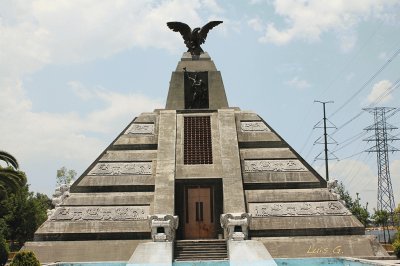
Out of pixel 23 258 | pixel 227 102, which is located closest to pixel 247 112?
pixel 227 102

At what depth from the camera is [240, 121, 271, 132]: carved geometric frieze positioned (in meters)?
26.2

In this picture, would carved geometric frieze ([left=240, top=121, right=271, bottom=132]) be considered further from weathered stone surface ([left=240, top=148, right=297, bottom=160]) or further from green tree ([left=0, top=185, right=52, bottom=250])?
green tree ([left=0, top=185, right=52, bottom=250])

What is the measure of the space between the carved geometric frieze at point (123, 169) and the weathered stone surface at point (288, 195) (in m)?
5.37

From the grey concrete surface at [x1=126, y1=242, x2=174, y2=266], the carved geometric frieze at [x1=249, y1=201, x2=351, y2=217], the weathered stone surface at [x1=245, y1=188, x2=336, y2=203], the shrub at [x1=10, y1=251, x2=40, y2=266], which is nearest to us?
the shrub at [x1=10, y1=251, x2=40, y2=266]

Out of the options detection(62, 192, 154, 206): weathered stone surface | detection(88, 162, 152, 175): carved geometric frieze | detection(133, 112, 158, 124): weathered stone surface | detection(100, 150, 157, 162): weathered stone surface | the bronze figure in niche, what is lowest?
detection(62, 192, 154, 206): weathered stone surface

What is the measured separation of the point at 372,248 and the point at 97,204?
12.9 m

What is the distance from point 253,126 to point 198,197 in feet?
19.4

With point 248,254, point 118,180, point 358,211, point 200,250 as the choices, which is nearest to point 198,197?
point 200,250

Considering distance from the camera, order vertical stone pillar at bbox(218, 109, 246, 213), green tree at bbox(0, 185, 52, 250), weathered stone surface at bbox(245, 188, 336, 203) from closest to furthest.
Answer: vertical stone pillar at bbox(218, 109, 246, 213), weathered stone surface at bbox(245, 188, 336, 203), green tree at bbox(0, 185, 52, 250)

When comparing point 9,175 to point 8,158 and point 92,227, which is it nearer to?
point 8,158

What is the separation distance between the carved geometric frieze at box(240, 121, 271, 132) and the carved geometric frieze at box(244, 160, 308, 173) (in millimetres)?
2581

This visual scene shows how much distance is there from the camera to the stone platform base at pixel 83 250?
19859mm

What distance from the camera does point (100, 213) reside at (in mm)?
21469

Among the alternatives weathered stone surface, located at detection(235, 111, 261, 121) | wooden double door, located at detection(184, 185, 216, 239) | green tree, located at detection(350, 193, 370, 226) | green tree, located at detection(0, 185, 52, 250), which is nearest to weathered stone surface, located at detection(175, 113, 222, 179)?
wooden double door, located at detection(184, 185, 216, 239)
